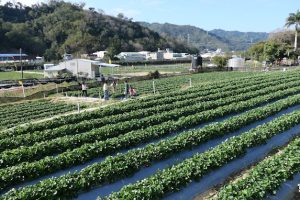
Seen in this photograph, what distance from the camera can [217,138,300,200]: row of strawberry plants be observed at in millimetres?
10523

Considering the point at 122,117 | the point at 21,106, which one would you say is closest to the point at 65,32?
the point at 21,106

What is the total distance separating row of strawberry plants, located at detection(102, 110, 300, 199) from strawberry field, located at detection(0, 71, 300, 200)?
0.03m

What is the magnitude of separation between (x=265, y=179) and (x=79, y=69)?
4739 centimetres

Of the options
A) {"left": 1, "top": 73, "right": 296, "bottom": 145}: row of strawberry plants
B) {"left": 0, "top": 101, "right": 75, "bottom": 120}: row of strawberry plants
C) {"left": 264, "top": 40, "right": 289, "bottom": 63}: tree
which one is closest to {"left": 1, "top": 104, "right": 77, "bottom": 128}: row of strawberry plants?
{"left": 0, "top": 101, "right": 75, "bottom": 120}: row of strawberry plants

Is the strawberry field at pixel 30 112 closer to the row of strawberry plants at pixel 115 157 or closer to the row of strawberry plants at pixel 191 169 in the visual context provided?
the row of strawberry plants at pixel 115 157

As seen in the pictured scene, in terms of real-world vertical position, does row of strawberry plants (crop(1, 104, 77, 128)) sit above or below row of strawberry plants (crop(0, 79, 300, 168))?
below

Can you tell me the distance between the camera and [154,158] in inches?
560

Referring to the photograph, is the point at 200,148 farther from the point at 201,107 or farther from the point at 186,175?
the point at 201,107

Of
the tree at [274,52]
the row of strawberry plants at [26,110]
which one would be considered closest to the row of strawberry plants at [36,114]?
the row of strawberry plants at [26,110]

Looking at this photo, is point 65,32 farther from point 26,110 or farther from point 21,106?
point 26,110

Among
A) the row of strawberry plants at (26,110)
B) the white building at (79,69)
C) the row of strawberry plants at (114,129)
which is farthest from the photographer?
the white building at (79,69)

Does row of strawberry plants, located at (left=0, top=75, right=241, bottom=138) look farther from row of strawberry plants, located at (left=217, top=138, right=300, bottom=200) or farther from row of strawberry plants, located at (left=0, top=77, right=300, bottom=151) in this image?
row of strawberry plants, located at (left=217, top=138, right=300, bottom=200)

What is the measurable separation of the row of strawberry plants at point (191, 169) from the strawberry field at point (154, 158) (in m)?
0.03

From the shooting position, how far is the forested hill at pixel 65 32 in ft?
401
